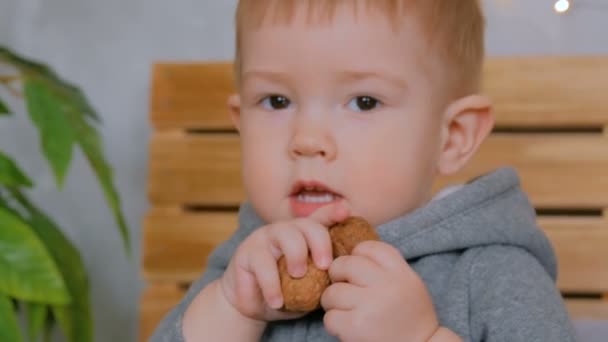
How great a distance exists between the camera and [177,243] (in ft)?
5.47

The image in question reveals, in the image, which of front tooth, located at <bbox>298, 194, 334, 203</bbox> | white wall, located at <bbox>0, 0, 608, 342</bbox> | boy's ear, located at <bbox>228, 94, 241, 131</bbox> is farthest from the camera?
white wall, located at <bbox>0, 0, 608, 342</bbox>

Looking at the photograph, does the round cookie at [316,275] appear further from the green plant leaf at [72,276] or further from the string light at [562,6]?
the string light at [562,6]

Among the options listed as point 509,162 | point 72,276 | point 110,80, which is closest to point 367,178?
point 72,276

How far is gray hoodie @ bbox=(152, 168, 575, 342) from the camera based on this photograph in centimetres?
69

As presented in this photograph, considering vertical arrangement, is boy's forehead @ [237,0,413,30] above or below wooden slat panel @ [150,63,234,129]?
above

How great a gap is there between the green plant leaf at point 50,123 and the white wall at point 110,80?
24.2 inches

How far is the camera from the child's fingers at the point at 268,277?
650 mm

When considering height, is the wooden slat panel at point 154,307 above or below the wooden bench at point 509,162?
below

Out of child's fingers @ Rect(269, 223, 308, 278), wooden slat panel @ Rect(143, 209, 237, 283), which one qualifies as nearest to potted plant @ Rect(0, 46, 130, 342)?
wooden slat panel @ Rect(143, 209, 237, 283)

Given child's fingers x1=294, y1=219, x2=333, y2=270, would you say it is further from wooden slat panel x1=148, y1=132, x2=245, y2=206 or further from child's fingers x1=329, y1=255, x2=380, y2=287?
wooden slat panel x1=148, y1=132, x2=245, y2=206

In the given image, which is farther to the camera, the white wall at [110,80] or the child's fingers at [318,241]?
the white wall at [110,80]

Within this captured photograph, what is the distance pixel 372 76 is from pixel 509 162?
88 centimetres

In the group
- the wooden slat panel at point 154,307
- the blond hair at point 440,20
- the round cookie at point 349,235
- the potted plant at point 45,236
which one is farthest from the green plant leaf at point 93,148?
the round cookie at point 349,235

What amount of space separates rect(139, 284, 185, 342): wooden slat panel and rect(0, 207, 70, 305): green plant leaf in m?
0.51
